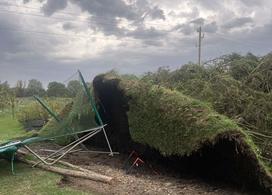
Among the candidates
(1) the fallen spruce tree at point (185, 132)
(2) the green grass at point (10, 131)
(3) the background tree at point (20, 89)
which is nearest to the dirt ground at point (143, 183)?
(1) the fallen spruce tree at point (185, 132)

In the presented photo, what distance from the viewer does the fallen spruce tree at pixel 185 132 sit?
729cm

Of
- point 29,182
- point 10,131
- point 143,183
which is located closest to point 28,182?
point 29,182

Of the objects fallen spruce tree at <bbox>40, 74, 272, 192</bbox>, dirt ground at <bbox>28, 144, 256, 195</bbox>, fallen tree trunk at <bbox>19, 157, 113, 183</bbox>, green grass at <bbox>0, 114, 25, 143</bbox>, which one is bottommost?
green grass at <bbox>0, 114, 25, 143</bbox>

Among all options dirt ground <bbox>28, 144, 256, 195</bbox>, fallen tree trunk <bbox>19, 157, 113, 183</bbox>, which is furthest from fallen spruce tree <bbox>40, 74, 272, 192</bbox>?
fallen tree trunk <bbox>19, 157, 113, 183</bbox>

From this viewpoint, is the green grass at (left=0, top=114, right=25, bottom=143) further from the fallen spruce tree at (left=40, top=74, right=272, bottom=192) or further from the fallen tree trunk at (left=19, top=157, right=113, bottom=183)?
the fallen tree trunk at (left=19, top=157, right=113, bottom=183)

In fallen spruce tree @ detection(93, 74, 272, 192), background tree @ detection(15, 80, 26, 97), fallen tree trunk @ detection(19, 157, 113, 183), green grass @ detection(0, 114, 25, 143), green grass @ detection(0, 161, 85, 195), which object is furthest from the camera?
background tree @ detection(15, 80, 26, 97)

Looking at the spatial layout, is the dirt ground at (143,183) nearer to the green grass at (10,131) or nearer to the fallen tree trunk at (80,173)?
the fallen tree trunk at (80,173)

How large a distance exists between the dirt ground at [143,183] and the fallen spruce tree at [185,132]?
0.41 meters

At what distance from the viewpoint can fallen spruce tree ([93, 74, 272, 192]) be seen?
729 cm

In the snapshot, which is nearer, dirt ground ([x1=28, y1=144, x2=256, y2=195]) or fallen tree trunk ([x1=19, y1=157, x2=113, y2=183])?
dirt ground ([x1=28, y1=144, x2=256, y2=195])

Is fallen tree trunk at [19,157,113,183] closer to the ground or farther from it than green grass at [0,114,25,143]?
farther from it

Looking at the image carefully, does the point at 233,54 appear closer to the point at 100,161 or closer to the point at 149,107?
the point at 149,107

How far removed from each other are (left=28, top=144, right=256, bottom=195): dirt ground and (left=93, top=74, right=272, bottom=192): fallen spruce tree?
16.0 inches

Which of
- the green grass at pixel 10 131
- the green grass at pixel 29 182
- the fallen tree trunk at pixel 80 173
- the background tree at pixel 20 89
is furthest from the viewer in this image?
the background tree at pixel 20 89
